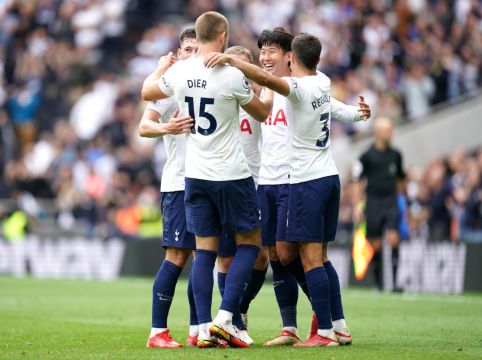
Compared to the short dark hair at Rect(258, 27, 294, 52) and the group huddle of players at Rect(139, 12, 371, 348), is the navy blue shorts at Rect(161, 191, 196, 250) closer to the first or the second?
the group huddle of players at Rect(139, 12, 371, 348)

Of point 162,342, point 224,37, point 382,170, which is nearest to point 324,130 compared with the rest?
point 224,37

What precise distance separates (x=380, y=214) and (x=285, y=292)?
745cm

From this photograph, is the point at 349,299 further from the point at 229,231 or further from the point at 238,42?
the point at 238,42

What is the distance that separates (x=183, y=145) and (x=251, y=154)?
0.74m

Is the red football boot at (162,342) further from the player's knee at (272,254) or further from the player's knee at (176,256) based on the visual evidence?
the player's knee at (272,254)

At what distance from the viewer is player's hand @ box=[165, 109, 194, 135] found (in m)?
8.75

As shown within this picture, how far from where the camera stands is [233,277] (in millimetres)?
8820

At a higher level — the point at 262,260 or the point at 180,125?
the point at 180,125

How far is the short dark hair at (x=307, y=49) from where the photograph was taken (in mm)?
9078

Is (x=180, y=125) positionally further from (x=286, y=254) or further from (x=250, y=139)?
(x=286, y=254)

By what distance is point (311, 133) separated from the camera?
9180mm

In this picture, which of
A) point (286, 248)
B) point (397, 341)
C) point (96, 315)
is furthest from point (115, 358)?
point (96, 315)

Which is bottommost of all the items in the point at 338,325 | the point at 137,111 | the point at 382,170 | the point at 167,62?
the point at 338,325

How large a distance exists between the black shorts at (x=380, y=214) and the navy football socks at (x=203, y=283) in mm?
8342
